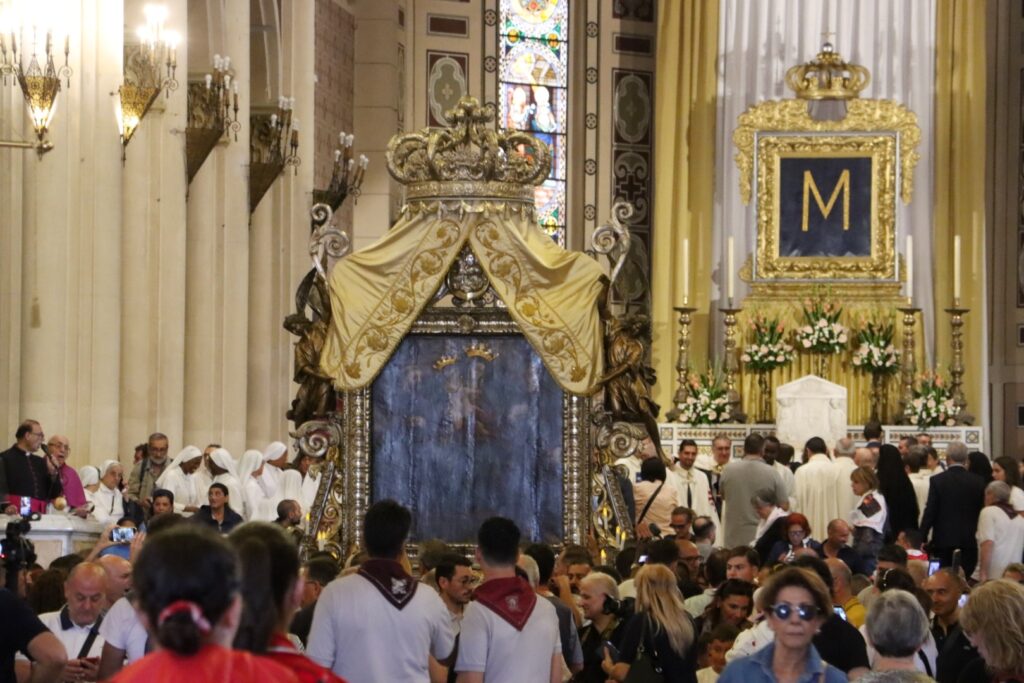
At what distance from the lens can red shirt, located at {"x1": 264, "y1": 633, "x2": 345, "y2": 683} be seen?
4.33 metres

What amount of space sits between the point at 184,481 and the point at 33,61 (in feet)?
10.6

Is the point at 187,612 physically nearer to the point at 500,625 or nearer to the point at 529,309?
the point at 500,625

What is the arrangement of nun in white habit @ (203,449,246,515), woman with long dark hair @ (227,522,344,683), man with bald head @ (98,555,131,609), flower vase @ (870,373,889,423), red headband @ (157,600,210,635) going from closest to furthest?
red headband @ (157,600,210,635) < woman with long dark hair @ (227,522,344,683) < man with bald head @ (98,555,131,609) < nun in white habit @ (203,449,246,515) < flower vase @ (870,373,889,423)

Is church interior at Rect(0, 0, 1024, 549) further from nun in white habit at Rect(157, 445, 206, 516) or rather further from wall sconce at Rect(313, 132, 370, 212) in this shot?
nun in white habit at Rect(157, 445, 206, 516)

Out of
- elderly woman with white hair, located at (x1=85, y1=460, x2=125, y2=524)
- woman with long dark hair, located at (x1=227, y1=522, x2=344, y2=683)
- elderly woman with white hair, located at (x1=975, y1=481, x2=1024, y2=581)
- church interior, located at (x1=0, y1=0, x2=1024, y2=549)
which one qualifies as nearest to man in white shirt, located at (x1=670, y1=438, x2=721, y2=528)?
church interior, located at (x1=0, y1=0, x2=1024, y2=549)

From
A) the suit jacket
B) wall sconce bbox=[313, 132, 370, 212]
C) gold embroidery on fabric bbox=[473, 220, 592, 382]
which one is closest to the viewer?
gold embroidery on fabric bbox=[473, 220, 592, 382]

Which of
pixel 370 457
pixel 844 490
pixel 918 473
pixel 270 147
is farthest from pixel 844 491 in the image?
pixel 270 147

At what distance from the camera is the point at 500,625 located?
743 centimetres

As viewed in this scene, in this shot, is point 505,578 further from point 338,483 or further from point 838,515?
point 838,515

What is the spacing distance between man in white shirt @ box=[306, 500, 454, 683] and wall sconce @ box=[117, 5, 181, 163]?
30.2ft

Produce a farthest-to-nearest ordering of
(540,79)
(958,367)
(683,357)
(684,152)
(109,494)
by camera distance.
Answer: (540,79) → (684,152) → (683,357) → (958,367) → (109,494)

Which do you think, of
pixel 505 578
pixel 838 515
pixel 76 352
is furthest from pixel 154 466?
pixel 505 578

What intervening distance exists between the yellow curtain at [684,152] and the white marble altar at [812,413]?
110 inches

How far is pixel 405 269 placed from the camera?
14086 mm
